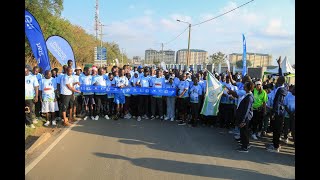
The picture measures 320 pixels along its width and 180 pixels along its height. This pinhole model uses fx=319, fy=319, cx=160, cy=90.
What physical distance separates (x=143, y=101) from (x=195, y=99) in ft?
7.15

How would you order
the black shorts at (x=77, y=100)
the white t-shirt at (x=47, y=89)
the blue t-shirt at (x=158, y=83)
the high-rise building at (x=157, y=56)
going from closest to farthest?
the white t-shirt at (x=47, y=89)
the black shorts at (x=77, y=100)
the blue t-shirt at (x=158, y=83)
the high-rise building at (x=157, y=56)

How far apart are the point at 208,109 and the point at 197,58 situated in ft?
324

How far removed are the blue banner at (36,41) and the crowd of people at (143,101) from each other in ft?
1.48

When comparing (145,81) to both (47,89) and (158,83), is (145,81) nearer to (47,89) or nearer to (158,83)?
(158,83)

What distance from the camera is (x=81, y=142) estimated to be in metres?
8.03

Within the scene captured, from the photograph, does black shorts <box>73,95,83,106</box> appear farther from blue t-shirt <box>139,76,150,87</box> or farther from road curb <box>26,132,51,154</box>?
road curb <box>26,132,51,154</box>

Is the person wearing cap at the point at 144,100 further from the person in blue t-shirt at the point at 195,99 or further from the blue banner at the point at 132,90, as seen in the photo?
the person in blue t-shirt at the point at 195,99

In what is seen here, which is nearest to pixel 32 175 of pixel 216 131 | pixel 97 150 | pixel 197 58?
pixel 97 150

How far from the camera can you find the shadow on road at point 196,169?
605 centimetres

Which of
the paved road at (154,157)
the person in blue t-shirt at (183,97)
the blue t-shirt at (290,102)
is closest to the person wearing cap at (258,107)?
the blue t-shirt at (290,102)

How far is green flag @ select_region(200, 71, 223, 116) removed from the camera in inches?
414

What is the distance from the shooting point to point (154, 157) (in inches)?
275
